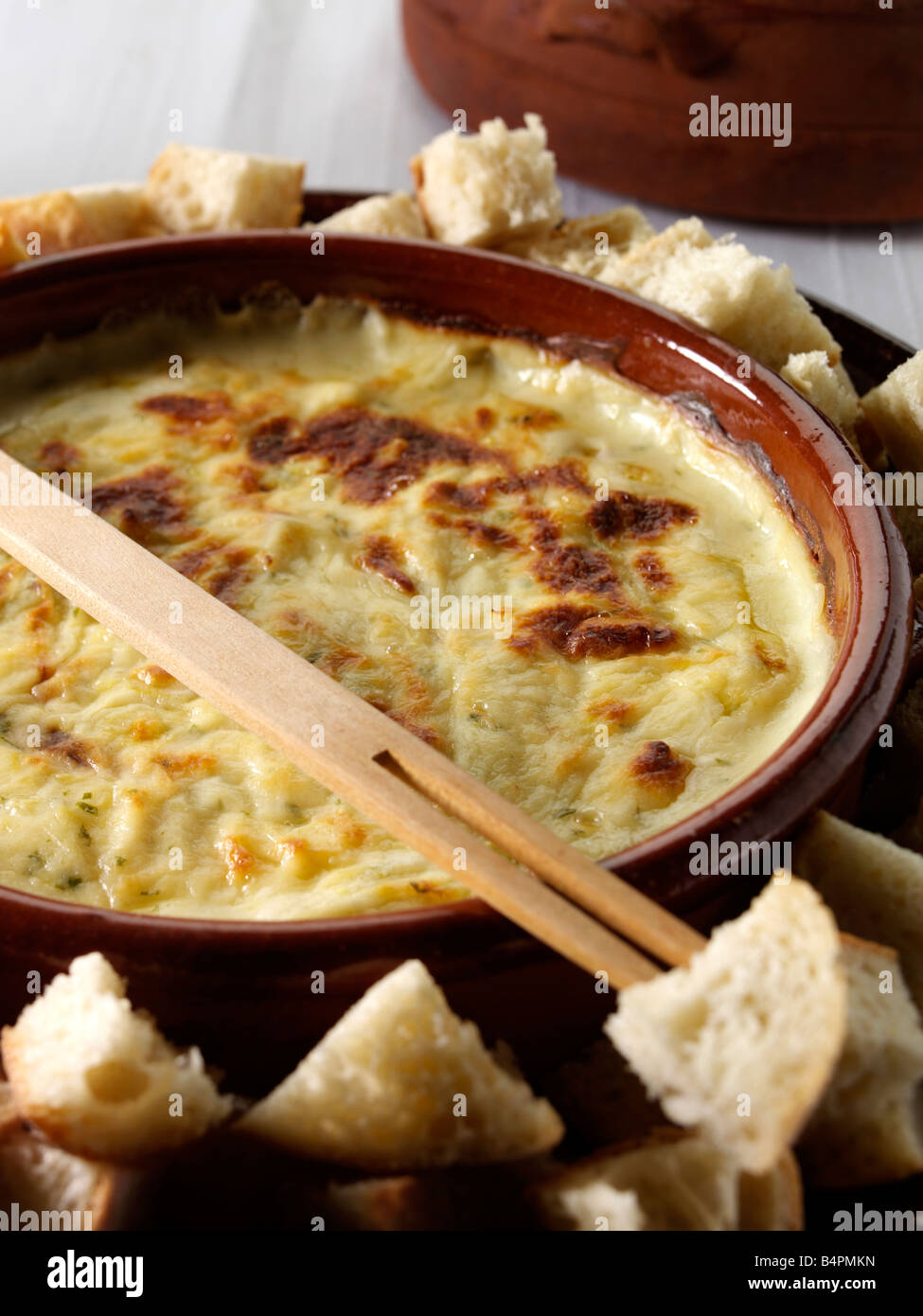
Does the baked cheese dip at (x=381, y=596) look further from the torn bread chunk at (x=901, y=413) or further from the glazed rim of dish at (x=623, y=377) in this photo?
the torn bread chunk at (x=901, y=413)

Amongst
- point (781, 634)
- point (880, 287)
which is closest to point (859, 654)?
point (781, 634)

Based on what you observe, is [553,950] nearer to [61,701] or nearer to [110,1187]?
[110,1187]

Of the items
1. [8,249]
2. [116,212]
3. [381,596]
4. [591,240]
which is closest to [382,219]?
[591,240]

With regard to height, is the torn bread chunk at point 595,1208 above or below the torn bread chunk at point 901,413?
below

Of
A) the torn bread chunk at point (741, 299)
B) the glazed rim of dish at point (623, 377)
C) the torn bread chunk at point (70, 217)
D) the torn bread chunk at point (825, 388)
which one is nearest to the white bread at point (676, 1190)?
the glazed rim of dish at point (623, 377)

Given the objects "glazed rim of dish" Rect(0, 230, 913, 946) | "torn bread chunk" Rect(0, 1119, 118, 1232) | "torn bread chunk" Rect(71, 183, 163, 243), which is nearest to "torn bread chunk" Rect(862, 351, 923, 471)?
"glazed rim of dish" Rect(0, 230, 913, 946)

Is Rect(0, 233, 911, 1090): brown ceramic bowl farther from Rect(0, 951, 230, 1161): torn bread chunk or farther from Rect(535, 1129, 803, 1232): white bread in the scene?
Rect(535, 1129, 803, 1232): white bread
